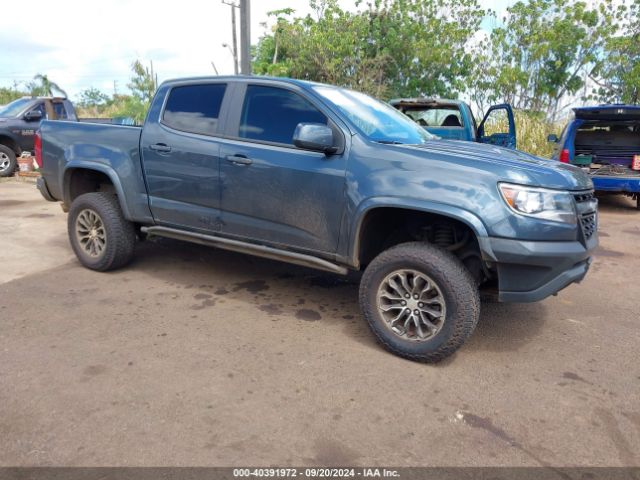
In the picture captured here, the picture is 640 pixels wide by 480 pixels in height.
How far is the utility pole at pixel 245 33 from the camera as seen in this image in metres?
12.1

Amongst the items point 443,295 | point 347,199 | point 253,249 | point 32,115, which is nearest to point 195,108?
point 253,249

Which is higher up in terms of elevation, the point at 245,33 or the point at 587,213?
the point at 245,33

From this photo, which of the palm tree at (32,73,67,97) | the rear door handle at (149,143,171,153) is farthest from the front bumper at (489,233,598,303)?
the palm tree at (32,73,67,97)

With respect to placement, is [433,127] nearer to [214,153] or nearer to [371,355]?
[214,153]

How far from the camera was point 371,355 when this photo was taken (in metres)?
3.53

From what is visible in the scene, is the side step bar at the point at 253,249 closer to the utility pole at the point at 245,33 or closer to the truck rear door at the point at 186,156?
the truck rear door at the point at 186,156

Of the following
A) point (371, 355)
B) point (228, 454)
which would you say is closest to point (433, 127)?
point (371, 355)

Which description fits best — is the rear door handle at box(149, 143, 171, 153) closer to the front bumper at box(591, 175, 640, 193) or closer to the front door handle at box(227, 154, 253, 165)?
the front door handle at box(227, 154, 253, 165)

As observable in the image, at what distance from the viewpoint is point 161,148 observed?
14.7 ft

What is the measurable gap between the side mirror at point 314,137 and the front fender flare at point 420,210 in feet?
1.61

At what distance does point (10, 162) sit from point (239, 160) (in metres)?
10.4

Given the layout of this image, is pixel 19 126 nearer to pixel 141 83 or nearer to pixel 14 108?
pixel 14 108

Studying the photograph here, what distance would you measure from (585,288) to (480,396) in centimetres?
264

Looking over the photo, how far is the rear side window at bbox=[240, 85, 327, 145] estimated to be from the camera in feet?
12.9
